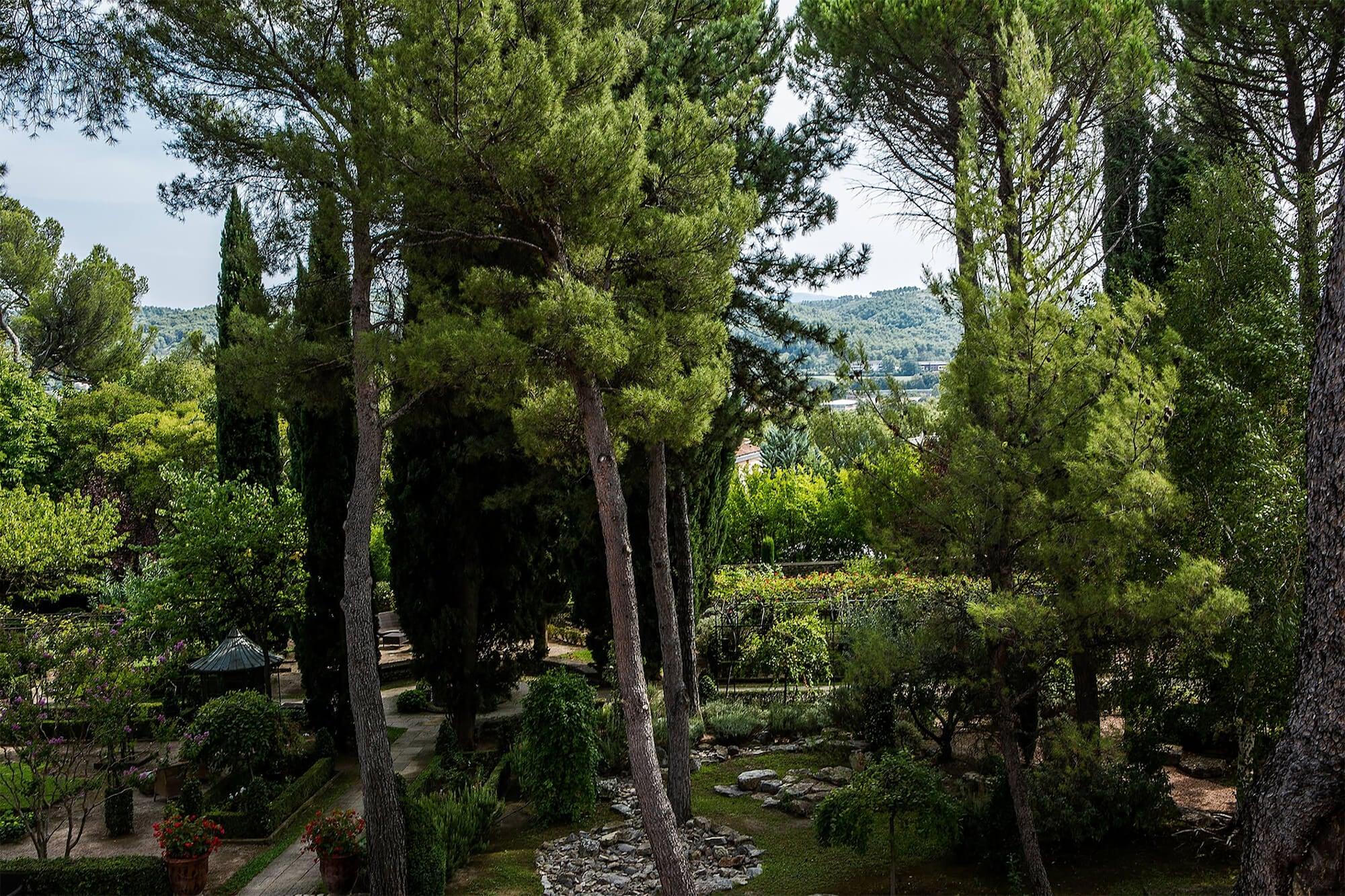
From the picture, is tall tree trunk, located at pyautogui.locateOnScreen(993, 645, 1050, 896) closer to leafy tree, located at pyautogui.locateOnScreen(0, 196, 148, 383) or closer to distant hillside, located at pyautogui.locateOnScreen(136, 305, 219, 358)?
leafy tree, located at pyautogui.locateOnScreen(0, 196, 148, 383)

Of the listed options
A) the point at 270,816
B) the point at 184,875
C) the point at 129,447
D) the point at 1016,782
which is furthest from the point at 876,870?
the point at 129,447

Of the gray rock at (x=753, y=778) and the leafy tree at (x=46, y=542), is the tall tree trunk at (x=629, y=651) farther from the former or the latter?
the leafy tree at (x=46, y=542)

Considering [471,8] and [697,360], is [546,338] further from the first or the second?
[471,8]

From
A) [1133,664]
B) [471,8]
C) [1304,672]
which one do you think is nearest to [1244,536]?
[1133,664]

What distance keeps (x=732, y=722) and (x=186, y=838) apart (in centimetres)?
704

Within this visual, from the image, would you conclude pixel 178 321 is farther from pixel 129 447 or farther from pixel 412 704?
pixel 412 704

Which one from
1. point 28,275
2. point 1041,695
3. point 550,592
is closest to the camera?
point 1041,695

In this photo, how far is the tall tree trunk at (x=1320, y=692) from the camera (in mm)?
5867

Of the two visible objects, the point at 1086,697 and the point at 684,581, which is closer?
the point at 1086,697

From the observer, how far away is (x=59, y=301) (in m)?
32.4

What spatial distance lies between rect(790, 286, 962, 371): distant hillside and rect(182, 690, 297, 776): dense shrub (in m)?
58.3

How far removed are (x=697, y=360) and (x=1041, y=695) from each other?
5735mm

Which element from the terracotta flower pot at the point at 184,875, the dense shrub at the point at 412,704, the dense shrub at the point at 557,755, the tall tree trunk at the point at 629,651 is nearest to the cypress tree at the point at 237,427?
the dense shrub at the point at 412,704

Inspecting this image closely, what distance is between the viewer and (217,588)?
13.9m
